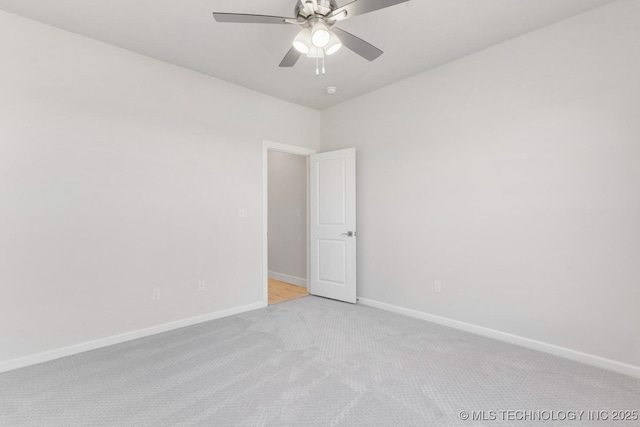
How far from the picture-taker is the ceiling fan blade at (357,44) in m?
1.98

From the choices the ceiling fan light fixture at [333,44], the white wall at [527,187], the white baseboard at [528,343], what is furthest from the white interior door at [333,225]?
the ceiling fan light fixture at [333,44]

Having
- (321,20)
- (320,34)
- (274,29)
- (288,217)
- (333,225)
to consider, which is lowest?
(333,225)

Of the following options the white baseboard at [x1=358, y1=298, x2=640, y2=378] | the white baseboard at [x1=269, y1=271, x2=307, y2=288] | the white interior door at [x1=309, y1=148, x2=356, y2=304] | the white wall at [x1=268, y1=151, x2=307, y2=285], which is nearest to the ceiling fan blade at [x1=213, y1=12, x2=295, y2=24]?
the white interior door at [x1=309, y1=148, x2=356, y2=304]

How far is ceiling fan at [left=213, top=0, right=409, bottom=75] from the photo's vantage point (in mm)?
1735

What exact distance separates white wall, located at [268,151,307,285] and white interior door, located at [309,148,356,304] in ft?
1.68

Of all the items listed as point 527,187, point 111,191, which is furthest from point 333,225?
point 111,191

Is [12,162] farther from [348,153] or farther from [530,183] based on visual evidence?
[530,183]

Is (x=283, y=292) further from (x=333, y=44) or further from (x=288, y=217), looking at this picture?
(x=333, y=44)

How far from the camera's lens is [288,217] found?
518 cm

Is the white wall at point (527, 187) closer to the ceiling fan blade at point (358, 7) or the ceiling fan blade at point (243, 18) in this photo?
the ceiling fan blade at point (358, 7)

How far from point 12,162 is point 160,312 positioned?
5.78 feet

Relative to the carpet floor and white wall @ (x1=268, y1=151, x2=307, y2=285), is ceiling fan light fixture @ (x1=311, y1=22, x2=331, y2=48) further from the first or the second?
white wall @ (x1=268, y1=151, x2=307, y2=285)

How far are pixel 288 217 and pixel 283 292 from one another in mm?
1318

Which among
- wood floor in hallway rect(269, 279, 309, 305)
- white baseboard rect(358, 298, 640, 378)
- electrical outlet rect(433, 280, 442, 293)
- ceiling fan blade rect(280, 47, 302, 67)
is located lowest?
wood floor in hallway rect(269, 279, 309, 305)
